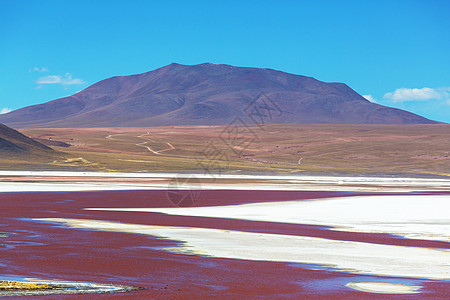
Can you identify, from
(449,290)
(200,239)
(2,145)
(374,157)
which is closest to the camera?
(449,290)

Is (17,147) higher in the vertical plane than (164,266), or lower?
higher

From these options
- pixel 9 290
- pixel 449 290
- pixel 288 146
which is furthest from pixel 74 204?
pixel 288 146

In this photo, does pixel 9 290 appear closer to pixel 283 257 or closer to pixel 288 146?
pixel 283 257

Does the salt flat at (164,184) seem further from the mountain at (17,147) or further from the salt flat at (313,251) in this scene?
the mountain at (17,147)

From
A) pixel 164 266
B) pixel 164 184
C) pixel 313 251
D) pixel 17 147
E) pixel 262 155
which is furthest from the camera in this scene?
pixel 262 155

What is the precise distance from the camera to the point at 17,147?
353ft

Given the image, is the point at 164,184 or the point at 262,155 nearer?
the point at 164,184

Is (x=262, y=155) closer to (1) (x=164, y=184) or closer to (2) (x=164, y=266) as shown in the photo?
(1) (x=164, y=184)

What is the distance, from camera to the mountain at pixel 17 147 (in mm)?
103000

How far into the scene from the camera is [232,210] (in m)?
34.3

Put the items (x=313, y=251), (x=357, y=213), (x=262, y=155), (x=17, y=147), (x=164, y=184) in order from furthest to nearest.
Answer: (x=262, y=155) → (x=17, y=147) → (x=164, y=184) → (x=357, y=213) → (x=313, y=251)

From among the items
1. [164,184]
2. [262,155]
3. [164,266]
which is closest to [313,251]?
[164,266]

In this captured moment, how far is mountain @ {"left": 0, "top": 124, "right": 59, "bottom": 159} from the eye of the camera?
338 ft

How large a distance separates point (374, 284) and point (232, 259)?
4.68m
